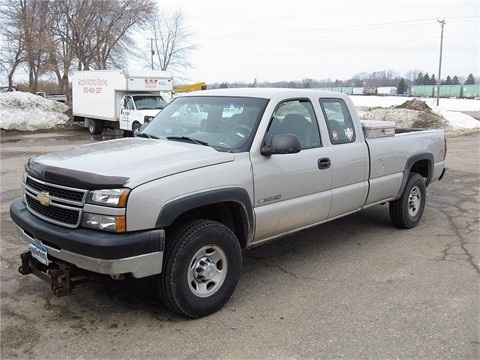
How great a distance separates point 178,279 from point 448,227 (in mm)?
4667

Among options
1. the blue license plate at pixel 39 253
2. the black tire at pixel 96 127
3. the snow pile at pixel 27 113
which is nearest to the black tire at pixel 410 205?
the blue license plate at pixel 39 253

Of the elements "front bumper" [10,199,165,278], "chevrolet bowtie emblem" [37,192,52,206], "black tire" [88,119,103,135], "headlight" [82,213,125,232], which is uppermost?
"chevrolet bowtie emblem" [37,192,52,206]

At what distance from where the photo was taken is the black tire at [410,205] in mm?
6449

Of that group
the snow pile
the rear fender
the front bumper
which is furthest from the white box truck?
the front bumper

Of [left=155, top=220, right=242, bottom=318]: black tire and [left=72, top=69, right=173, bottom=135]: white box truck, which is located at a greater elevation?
[left=72, top=69, right=173, bottom=135]: white box truck

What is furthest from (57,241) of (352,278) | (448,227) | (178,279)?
(448,227)

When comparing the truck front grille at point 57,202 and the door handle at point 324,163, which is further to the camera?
the door handle at point 324,163

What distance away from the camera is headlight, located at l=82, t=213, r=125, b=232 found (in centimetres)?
337

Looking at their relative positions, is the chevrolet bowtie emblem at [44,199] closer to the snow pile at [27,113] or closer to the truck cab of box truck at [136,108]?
the truck cab of box truck at [136,108]

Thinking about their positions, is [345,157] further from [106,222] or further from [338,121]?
[106,222]

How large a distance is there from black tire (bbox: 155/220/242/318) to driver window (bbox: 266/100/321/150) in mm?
1236

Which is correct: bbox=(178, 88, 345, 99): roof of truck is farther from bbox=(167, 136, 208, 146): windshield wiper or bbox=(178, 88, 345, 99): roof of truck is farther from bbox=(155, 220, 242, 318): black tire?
bbox=(155, 220, 242, 318): black tire

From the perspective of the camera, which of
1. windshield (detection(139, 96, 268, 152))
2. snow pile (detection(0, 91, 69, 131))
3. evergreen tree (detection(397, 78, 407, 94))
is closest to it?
windshield (detection(139, 96, 268, 152))

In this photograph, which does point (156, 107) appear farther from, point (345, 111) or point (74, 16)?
point (74, 16)
